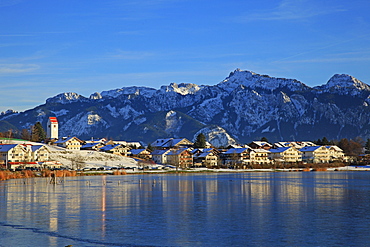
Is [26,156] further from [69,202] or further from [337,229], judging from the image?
[337,229]

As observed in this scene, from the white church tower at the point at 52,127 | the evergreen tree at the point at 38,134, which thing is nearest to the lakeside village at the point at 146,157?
the white church tower at the point at 52,127

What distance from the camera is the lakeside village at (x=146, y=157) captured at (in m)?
131

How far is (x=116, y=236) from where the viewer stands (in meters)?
29.0

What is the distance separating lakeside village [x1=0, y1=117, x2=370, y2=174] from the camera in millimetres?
130625

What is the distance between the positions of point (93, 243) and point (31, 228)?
685 cm

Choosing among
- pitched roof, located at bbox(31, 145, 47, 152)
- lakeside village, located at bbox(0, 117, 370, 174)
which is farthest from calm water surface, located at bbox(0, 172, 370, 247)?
pitched roof, located at bbox(31, 145, 47, 152)

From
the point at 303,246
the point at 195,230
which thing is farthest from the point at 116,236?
the point at 303,246

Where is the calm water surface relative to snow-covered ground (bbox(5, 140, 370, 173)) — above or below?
below

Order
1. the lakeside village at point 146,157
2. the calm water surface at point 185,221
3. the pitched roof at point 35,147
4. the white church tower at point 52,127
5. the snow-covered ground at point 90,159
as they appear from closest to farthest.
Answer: the calm water surface at point 185,221
the lakeside village at point 146,157
the pitched roof at point 35,147
the snow-covered ground at point 90,159
the white church tower at point 52,127

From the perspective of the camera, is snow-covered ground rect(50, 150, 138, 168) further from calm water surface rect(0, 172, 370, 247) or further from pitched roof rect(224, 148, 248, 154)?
calm water surface rect(0, 172, 370, 247)

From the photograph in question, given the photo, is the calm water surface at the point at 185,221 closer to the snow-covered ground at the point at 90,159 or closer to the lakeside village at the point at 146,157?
the lakeside village at the point at 146,157

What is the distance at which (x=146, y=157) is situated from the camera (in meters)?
169

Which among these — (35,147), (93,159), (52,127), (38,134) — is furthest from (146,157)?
(52,127)

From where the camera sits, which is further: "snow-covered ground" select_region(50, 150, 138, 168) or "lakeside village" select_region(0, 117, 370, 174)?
"snow-covered ground" select_region(50, 150, 138, 168)
